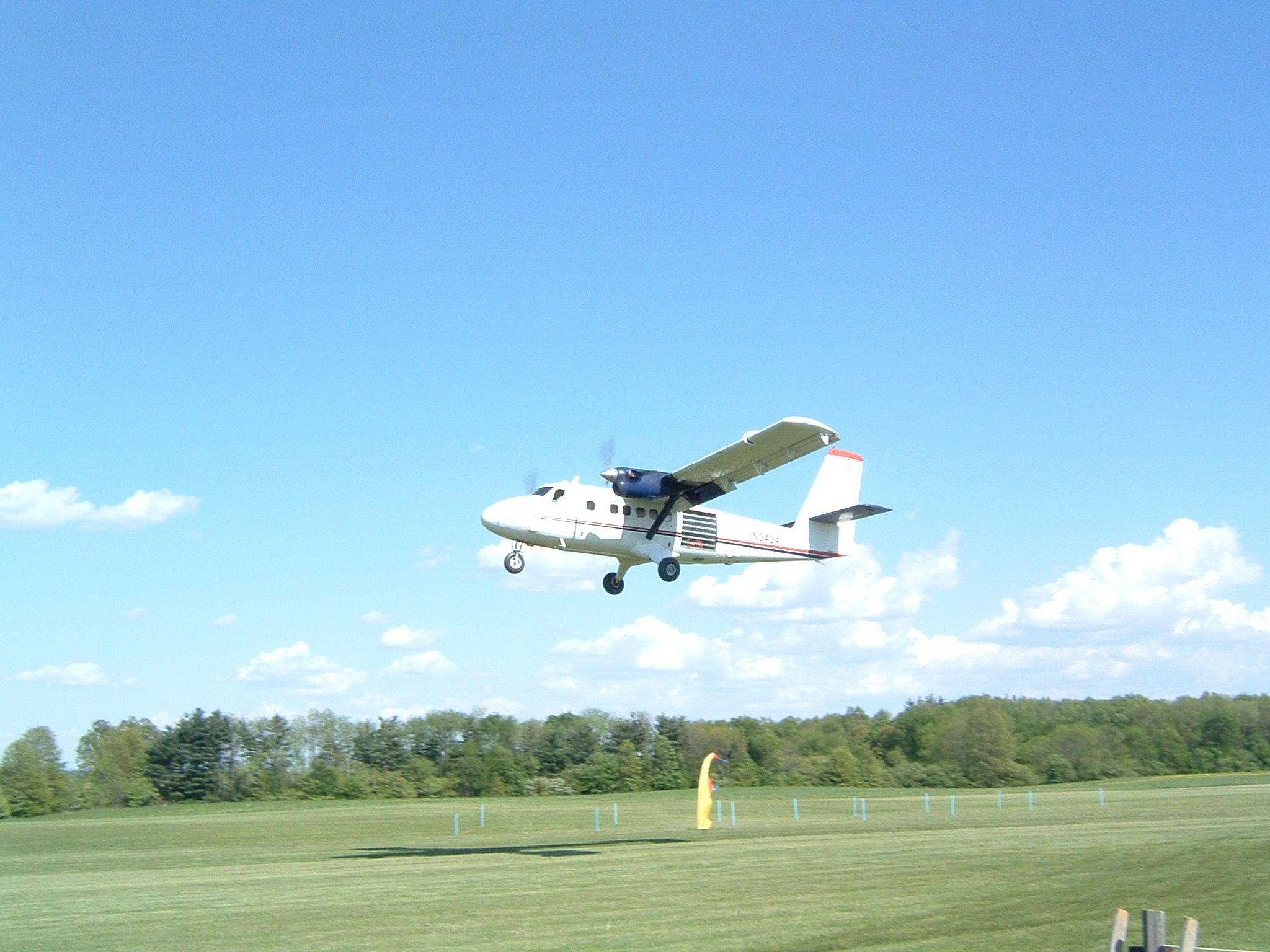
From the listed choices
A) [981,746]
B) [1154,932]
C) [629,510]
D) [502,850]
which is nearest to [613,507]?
[629,510]

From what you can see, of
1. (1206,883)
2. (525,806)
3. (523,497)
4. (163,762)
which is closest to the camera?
(1206,883)

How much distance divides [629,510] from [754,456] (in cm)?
431

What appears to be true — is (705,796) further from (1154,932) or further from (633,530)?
(1154,932)

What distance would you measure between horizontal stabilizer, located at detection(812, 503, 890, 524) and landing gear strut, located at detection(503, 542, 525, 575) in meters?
11.1

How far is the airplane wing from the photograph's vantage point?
3114 cm

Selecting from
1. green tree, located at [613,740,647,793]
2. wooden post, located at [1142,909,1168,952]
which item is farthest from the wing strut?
green tree, located at [613,740,647,793]

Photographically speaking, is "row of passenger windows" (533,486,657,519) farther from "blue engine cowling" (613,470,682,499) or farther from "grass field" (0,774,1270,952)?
"grass field" (0,774,1270,952)

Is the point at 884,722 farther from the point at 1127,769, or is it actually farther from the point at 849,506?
the point at 849,506

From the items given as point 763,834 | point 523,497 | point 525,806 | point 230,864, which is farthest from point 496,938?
point 525,806

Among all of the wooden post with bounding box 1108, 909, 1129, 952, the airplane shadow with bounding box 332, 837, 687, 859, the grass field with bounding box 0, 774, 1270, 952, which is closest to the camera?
the wooden post with bounding box 1108, 909, 1129, 952

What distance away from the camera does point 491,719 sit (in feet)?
350

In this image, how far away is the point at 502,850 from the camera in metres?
39.6

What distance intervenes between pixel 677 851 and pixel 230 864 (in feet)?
48.9

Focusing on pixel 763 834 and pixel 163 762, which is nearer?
pixel 763 834
